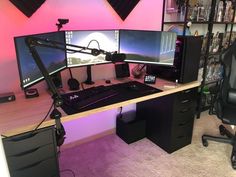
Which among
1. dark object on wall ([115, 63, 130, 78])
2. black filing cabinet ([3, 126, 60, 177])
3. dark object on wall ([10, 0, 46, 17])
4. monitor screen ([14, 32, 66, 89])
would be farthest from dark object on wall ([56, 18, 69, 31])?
black filing cabinet ([3, 126, 60, 177])

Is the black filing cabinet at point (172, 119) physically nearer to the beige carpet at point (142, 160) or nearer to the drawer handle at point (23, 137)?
the beige carpet at point (142, 160)

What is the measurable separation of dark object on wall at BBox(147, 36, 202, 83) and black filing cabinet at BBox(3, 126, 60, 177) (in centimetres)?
127

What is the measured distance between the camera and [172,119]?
6.44 ft

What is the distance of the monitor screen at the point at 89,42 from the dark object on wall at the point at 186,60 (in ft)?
1.94

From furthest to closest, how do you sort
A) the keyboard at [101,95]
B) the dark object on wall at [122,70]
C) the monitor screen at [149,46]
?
the dark object on wall at [122,70] → the monitor screen at [149,46] → the keyboard at [101,95]

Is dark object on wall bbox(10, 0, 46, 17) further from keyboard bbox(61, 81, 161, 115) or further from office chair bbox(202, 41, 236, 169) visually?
office chair bbox(202, 41, 236, 169)

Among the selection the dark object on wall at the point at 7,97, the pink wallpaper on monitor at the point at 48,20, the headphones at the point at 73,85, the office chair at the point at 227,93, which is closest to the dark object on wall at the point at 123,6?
the pink wallpaper on monitor at the point at 48,20

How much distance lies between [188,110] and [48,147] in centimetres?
142

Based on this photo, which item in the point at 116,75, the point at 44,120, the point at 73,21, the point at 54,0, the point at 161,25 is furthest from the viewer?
the point at 161,25

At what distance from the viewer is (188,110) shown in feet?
6.77

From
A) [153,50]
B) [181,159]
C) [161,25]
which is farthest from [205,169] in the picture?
[161,25]

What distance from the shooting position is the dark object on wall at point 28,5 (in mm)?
1510

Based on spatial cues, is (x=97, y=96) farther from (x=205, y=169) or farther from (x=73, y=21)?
(x=205, y=169)

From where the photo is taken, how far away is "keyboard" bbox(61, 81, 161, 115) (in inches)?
55.5
